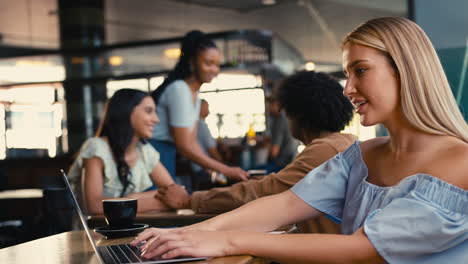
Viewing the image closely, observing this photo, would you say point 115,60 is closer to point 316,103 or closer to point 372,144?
point 316,103

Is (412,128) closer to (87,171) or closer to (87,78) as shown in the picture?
(87,171)

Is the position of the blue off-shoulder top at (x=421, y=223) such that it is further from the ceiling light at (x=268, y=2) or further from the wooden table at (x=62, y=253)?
the ceiling light at (x=268, y=2)

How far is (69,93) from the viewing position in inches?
339

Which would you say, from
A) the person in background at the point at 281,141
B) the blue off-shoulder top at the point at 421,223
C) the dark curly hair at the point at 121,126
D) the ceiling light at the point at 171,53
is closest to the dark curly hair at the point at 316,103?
the dark curly hair at the point at 121,126

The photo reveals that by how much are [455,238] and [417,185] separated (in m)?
0.13

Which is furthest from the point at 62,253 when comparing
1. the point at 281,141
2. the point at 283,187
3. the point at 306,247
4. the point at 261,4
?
the point at 261,4

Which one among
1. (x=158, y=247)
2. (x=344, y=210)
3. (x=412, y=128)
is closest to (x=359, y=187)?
(x=344, y=210)

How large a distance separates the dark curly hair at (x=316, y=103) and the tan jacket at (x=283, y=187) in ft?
0.38

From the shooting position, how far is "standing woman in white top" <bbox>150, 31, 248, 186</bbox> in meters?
3.15

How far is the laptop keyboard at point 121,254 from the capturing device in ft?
3.90

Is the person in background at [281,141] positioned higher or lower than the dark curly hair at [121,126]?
lower

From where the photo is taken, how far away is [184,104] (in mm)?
3160

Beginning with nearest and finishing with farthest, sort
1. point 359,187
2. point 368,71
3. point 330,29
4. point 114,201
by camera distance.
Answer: point 368,71
point 359,187
point 114,201
point 330,29

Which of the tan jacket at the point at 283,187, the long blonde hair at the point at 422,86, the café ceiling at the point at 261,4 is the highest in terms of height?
the café ceiling at the point at 261,4
